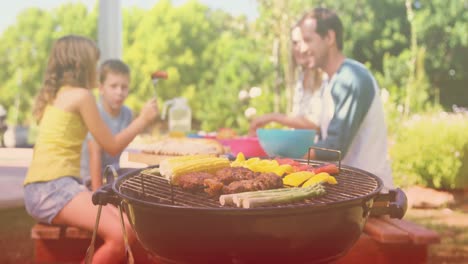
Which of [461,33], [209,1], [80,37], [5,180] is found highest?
[209,1]

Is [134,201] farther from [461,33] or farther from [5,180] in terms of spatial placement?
[461,33]

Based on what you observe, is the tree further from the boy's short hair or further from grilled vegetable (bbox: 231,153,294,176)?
grilled vegetable (bbox: 231,153,294,176)

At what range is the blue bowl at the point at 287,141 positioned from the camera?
2641 millimetres

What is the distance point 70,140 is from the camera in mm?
2848

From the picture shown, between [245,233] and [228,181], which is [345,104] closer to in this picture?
[228,181]

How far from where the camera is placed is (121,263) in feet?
8.22

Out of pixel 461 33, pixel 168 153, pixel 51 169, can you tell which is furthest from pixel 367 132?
pixel 461 33

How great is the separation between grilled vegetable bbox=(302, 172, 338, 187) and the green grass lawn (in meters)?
3.44

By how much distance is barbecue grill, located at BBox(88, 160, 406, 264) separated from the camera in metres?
1.46

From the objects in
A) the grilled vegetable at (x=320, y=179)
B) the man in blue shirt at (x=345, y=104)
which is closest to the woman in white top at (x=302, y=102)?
the man in blue shirt at (x=345, y=104)

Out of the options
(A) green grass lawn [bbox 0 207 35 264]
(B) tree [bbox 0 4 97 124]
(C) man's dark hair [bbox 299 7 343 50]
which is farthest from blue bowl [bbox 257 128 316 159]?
(B) tree [bbox 0 4 97 124]

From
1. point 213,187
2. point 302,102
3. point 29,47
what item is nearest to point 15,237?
point 302,102

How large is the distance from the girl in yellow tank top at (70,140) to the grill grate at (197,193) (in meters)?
0.59

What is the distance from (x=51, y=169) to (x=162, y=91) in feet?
95.6
